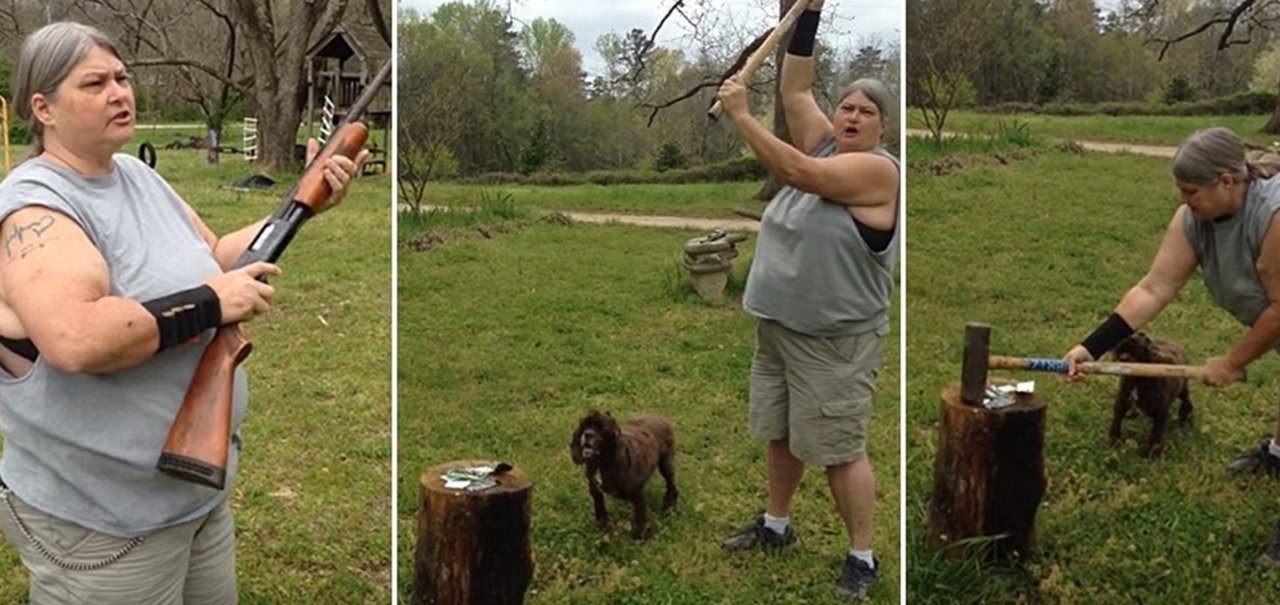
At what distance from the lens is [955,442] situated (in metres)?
3.10

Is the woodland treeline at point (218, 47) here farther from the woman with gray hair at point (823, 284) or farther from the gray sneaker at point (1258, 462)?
the gray sneaker at point (1258, 462)

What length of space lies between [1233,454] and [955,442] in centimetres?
80

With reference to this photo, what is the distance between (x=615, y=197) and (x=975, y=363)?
3.54 ft

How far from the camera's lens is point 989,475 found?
10.1ft

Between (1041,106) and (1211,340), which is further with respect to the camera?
(1041,106)

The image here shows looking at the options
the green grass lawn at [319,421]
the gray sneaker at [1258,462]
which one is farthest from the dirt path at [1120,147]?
the green grass lawn at [319,421]

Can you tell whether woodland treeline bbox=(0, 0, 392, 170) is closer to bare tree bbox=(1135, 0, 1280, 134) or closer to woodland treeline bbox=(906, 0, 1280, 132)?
woodland treeline bbox=(906, 0, 1280, 132)

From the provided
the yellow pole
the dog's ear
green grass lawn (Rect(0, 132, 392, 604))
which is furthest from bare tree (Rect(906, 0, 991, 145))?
the yellow pole

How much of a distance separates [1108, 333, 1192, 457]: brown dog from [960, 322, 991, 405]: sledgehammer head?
37 cm

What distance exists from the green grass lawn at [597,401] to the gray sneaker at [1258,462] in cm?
100

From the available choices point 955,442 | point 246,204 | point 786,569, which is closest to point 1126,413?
point 955,442

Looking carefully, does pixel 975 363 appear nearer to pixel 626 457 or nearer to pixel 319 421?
pixel 626 457

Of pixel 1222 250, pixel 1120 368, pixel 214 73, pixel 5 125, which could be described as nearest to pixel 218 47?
pixel 214 73

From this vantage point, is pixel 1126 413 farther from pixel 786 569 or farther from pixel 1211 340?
pixel 786 569
